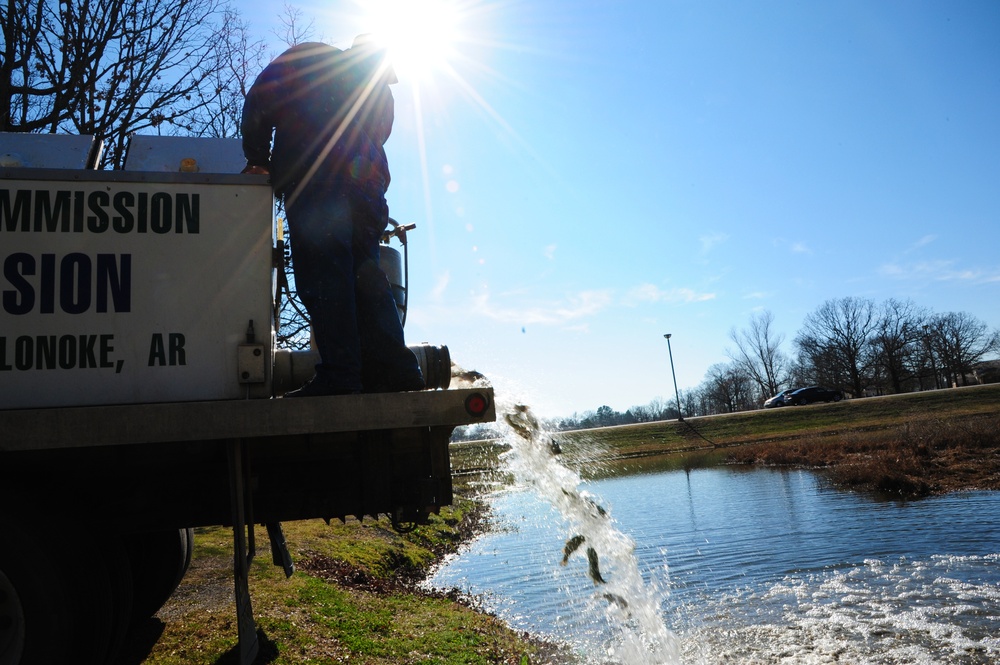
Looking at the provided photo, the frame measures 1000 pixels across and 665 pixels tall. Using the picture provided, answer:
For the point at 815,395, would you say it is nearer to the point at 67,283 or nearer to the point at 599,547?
the point at 599,547

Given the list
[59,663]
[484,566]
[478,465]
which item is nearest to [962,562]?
[484,566]

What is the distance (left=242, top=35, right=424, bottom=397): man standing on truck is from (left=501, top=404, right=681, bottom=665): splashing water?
46.9 inches

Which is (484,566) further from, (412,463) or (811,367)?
(811,367)

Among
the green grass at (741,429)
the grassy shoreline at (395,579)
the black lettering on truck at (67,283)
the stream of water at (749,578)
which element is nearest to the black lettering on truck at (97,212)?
the black lettering on truck at (67,283)

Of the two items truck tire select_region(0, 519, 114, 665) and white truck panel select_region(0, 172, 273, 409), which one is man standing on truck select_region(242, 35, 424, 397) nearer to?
white truck panel select_region(0, 172, 273, 409)

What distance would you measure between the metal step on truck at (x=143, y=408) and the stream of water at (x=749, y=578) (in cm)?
169

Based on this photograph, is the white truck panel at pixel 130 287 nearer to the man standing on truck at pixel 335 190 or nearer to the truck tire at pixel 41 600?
the man standing on truck at pixel 335 190

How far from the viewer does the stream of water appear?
7691 mm

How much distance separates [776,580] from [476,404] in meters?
10.1

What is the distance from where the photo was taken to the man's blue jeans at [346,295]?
3308 mm

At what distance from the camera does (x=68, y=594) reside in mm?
2842

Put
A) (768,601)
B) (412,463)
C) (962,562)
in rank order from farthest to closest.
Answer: (962,562) → (768,601) → (412,463)

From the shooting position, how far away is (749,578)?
37.9 feet

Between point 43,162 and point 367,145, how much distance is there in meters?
1.63
